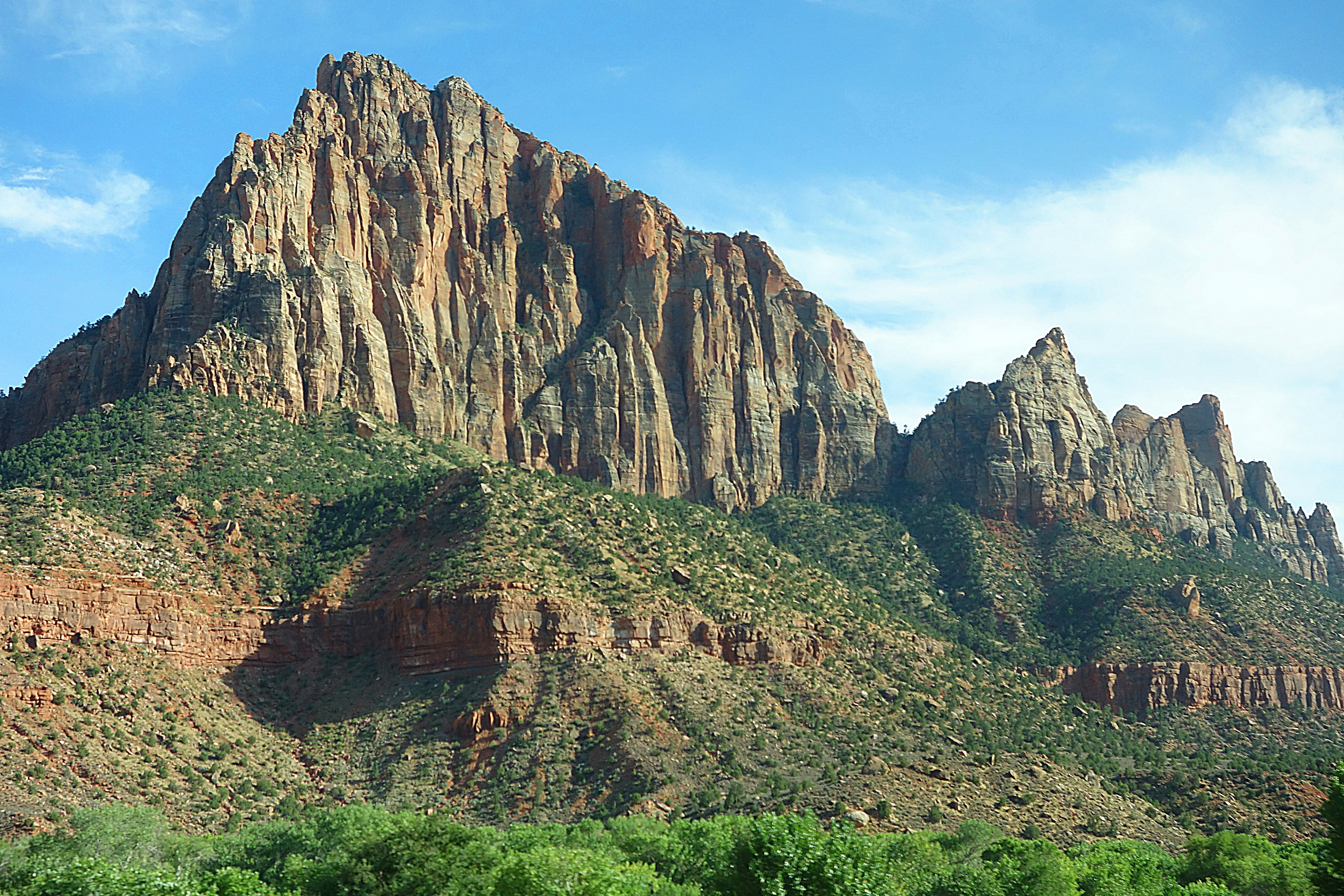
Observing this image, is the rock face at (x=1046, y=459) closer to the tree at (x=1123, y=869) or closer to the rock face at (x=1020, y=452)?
the rock face at (x=1020, y=452)

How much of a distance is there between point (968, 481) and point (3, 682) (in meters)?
112

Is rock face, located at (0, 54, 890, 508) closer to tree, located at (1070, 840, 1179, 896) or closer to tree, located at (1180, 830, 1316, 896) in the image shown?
tree, located at (1070, 840, 1179, 896)

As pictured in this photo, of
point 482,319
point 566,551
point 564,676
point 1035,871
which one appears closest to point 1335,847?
point 1035,871

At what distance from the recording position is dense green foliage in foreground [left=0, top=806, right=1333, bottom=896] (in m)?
49.4

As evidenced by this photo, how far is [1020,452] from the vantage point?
169 m

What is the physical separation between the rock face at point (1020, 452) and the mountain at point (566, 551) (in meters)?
→ 0.52

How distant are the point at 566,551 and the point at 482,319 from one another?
5079 centimetres

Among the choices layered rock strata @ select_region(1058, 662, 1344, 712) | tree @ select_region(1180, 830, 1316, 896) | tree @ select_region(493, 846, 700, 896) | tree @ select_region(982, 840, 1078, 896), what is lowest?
tree @ select_region(1180, 830, 1316, 896)

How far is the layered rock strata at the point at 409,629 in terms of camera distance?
99.2 meters

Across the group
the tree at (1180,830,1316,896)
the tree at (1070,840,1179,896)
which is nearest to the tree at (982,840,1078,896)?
the tree at (1070,840,1179,896)

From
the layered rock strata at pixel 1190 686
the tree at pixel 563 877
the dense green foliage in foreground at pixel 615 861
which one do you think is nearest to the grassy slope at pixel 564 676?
the layered rock strata at pixel 1190 686

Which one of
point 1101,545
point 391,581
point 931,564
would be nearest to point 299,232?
point 391,581

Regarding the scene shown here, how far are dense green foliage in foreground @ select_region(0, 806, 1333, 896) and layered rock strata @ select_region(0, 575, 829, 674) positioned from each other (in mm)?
19932

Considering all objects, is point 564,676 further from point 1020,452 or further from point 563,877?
point 1020,452
